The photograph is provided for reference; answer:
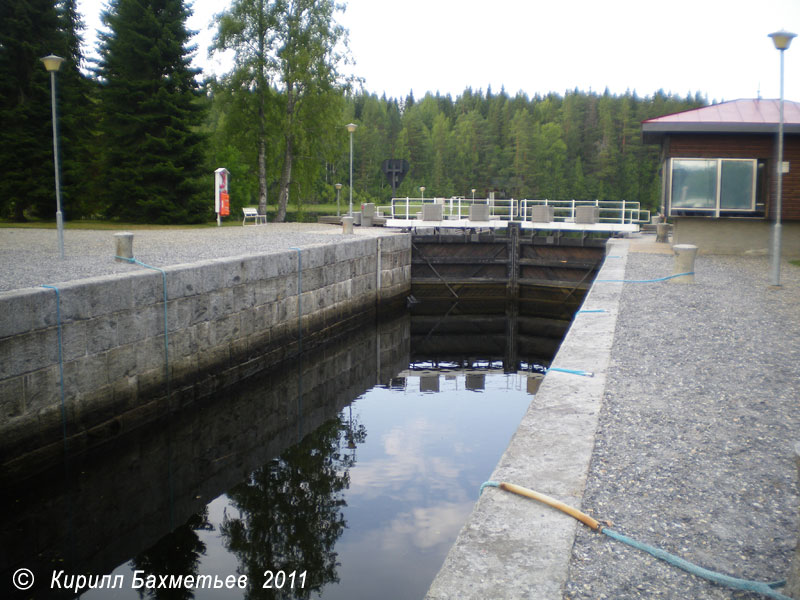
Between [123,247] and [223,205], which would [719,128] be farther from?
[223,205]

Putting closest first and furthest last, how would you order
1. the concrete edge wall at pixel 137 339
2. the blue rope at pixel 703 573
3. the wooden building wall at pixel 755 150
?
the blue rope at pixel 703 573 < the concrete edge wall at pixel 137 339 < the wooden building wall at pixel 755 150

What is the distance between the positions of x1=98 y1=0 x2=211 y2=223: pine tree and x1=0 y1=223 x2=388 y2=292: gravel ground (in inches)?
104

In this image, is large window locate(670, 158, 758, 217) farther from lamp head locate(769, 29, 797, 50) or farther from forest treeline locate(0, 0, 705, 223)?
forest treeline locate(0, 0, 705, 223)

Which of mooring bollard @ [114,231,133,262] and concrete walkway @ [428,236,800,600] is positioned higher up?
mooring bollard @ [114,231,133,262]

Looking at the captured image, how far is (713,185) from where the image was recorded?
17.5 m

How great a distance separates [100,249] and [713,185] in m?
13.3

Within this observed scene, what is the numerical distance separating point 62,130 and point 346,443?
18453 mm

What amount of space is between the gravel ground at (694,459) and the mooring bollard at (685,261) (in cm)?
350

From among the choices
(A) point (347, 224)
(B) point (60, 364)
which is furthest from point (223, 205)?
(B) point (60, 364)

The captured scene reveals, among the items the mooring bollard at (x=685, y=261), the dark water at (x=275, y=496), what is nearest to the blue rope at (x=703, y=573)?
the dark water at (x=275, y=496)

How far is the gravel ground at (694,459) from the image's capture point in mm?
3158

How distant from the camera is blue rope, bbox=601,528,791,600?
2.94m

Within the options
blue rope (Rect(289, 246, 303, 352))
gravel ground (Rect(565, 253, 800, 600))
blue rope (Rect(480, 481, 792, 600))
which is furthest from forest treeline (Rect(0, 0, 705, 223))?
blue rope (Rect(480, 481, 792, 600))

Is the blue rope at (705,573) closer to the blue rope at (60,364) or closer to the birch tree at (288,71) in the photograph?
the blue rope at (60,364)
